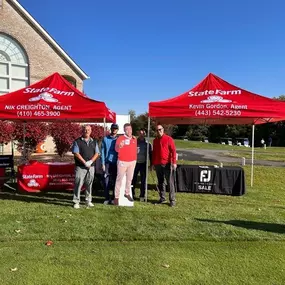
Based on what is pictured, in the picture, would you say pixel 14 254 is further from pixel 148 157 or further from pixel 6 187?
pixel 6 187

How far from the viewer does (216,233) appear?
606 cm

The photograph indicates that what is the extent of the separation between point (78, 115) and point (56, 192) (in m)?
2.47

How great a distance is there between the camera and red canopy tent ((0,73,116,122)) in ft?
27.7

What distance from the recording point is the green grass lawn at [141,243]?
4.30m

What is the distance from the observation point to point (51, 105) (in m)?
8.57

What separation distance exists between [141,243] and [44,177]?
15.5ft

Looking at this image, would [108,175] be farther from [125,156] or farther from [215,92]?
[215,92]

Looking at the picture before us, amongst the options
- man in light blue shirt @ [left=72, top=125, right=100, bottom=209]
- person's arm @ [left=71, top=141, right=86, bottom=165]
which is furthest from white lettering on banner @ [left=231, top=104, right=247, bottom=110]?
person's arm @ [left=71, top=141, right=86, bottom=165]

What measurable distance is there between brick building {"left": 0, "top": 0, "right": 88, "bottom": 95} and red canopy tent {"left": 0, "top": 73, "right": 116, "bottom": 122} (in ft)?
53.5

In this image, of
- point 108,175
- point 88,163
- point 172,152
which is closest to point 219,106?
point 172,152

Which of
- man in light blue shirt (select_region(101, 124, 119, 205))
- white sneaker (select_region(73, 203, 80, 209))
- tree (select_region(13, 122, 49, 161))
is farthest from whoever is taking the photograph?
tree (select_region(13, 122, 49, 161))

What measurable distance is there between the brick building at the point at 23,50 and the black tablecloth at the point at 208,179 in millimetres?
17511

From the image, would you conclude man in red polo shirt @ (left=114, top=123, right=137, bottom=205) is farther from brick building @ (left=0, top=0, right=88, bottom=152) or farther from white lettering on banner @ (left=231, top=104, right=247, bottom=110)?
brick building @ (left=0, top=0, right=88, bottom=152)

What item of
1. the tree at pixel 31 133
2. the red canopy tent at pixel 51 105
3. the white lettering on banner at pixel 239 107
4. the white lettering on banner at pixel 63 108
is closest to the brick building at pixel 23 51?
the tree at pixel 31 133
